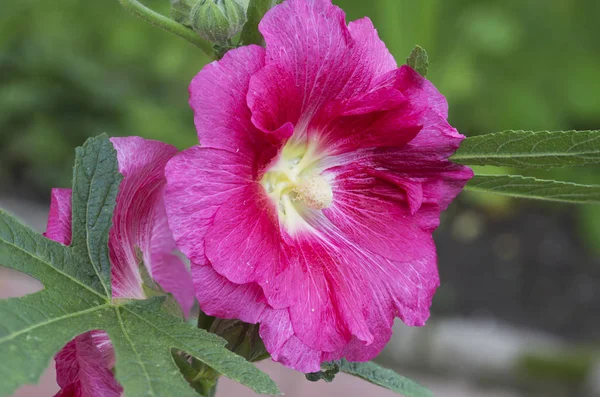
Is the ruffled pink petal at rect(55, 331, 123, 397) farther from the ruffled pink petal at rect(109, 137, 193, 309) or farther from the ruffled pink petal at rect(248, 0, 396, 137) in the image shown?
the ruffled pink petal at rect(248, 0, 396, 137)

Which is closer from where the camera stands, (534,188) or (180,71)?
(534,188)

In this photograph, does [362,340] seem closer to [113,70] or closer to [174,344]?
[174,344]

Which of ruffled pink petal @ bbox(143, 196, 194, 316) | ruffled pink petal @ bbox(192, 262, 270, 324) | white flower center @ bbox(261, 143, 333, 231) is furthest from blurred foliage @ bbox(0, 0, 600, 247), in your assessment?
ruffled pink petal @ bbox(192, 262, 270, 324)

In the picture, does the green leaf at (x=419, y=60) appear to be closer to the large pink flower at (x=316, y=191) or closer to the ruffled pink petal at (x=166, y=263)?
the large pink flower at (x=316, y=191)

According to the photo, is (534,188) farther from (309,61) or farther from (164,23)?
(164,23)

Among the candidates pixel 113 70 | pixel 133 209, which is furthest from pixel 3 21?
pixel 133 209

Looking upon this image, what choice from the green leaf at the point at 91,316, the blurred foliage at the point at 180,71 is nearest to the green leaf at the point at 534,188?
the green leaf at the point at 91,316

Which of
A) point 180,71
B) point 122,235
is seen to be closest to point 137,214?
point 122,235
